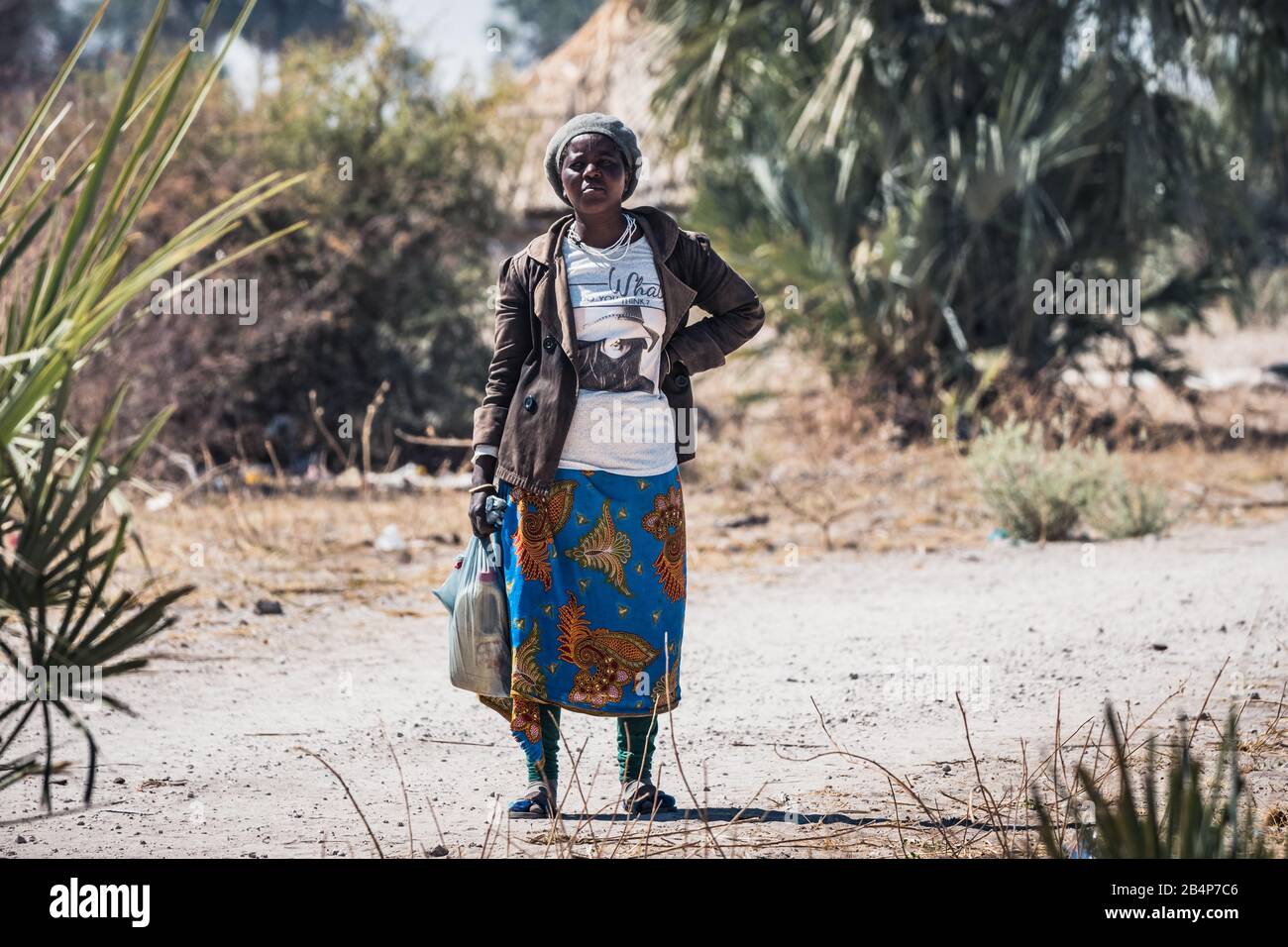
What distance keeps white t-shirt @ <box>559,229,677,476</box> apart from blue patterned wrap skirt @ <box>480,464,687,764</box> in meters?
0.06

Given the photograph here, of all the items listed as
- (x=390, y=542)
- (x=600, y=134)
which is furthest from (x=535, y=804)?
(x=390, y=542)

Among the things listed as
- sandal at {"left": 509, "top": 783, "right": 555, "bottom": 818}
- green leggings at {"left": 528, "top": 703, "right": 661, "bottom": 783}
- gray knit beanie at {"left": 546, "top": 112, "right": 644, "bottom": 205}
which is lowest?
sandal at {"left": 509, "top": 783, "right": 555, "bottom": 818}

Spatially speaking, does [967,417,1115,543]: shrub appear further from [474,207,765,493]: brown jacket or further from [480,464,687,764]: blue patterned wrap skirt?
[480,464,687,764]: blue patterned wrap skirt

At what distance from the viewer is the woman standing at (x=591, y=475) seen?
3639 mm

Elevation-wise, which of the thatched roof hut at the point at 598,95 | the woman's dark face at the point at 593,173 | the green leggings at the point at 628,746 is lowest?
the green leggings at the point at 628,746

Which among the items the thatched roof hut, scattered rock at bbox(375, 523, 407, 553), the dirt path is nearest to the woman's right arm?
the dirt path

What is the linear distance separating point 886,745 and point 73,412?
6.29 metres

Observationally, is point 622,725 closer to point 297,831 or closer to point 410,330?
point 297,831

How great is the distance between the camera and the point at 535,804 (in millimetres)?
3711

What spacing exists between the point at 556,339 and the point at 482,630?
0.75 metres

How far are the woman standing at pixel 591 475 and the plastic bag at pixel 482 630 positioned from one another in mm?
39

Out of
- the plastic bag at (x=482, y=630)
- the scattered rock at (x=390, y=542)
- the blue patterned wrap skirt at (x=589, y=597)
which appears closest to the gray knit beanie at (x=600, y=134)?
the blue patterned wrap skirt at (x=589, y=597)

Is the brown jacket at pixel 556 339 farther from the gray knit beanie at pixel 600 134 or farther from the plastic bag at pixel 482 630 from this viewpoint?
the plastic bag at pixel 482 630

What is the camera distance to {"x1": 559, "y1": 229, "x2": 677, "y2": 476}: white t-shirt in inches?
144
